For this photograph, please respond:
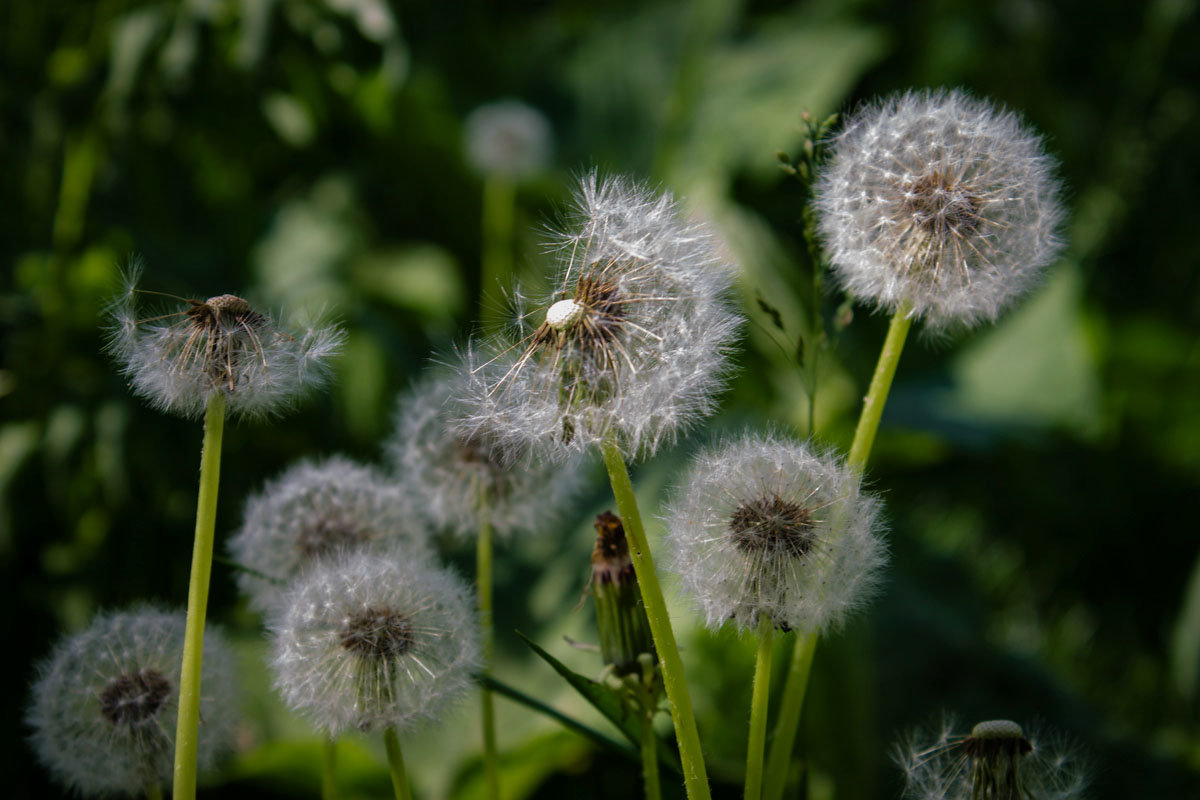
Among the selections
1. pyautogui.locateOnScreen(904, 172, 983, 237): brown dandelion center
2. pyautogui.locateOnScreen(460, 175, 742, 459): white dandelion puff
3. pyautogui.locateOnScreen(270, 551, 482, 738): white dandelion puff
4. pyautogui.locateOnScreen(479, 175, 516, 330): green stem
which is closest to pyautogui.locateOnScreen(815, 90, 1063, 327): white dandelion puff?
pyautogui.locateOnScreen(904, 172, 983, 237): brown dandelion center

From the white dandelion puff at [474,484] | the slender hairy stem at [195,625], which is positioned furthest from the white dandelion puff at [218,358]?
the white dandelion puff at [474,484]

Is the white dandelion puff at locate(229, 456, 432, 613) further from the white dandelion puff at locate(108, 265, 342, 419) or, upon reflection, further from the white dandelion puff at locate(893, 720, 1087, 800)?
the white dandelion puff at locate(893, 720, 1087, 800)

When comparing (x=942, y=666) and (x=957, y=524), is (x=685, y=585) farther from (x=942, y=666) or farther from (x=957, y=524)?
(x=957, y=524)

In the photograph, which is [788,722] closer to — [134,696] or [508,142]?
[134,696]

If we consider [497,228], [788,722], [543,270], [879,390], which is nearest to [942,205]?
[879,390]

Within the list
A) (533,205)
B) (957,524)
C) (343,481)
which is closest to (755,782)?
(343,481)

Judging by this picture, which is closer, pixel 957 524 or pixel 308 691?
pixel 308 691
